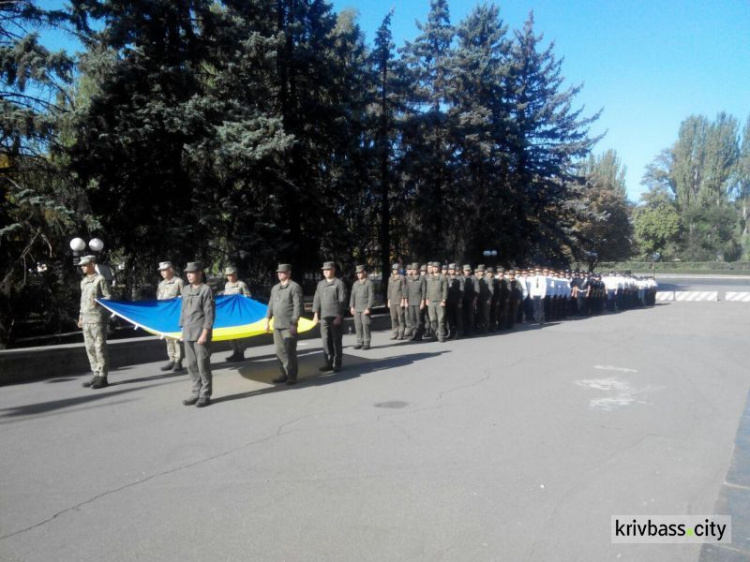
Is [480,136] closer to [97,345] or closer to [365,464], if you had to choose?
[97,345]

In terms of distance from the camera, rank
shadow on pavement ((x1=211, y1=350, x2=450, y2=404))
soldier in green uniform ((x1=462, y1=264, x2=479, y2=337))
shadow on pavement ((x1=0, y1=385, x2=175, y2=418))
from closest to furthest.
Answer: shadow on pavement ((x1=0, y1=385, x2=175, y2=418)), shadow on pavement ((x1=211, y1=350, x2=450, y2=404)), soldier in green uniform ((x1=462, y1=264, x2=479, y2=337))

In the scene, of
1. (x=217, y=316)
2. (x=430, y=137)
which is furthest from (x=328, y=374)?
(x=430, y=137)

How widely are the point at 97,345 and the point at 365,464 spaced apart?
18.7 ft

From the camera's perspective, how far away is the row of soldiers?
51.1 feet

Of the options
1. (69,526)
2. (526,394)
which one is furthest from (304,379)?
(69,526)

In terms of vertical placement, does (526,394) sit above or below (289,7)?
below

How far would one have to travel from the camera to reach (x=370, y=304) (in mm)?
13516

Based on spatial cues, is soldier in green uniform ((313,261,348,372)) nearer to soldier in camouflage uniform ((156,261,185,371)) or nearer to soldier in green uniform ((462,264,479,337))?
soldier in camouflage uniform ((156,261,185,371))

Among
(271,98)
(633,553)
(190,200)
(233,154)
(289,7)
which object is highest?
(289,7)

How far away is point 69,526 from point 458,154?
87.8 feet

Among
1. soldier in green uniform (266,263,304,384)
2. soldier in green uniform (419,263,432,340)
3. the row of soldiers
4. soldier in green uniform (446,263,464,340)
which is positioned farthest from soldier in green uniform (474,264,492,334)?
soldier in green uniform (266,263,304,384)

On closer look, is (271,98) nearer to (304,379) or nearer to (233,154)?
(233,154)

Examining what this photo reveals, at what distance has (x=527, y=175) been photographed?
32.8 m

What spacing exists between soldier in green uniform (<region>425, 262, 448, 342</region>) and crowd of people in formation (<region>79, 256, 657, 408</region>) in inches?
1.1
